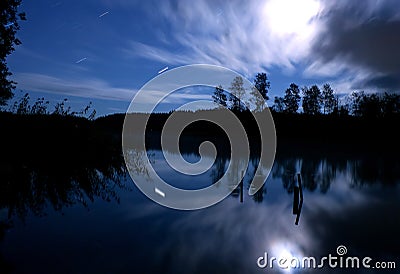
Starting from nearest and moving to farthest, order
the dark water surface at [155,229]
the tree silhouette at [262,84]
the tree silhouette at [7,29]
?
1. the dark water surface at [155,229]
2. the tree silhouette at [7,29]
3. the tree silhouette at [262,84]

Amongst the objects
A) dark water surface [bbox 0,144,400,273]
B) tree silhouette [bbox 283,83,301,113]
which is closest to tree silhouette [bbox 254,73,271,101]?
tree silhouette [bbox 283,83,301,113]

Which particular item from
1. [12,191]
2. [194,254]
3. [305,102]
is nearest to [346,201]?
[194,254]

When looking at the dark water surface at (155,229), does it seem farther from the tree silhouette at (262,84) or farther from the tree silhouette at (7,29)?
the tree silhouette at (262,84)

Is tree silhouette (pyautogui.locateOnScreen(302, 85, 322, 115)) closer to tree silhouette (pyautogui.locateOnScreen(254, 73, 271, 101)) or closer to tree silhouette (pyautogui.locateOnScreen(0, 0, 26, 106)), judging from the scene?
tree silhouette (pyautogui.locateOnScreen(254, 73, 271, 101))

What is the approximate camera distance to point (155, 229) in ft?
30.1

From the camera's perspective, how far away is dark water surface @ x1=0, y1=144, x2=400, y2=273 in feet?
21.9

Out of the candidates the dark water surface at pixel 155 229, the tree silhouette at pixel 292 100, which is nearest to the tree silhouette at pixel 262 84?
the tree silhouette at pixel 292 100

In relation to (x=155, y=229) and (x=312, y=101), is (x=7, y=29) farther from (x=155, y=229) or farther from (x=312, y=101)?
(x=312, y=101)

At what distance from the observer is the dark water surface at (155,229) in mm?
6688

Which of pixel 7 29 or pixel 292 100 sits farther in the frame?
pixel 292 100

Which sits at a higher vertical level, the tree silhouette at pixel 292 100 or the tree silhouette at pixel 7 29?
the tree silhouette at pixel 292 100

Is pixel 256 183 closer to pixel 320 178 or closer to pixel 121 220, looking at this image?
pixel 320 178

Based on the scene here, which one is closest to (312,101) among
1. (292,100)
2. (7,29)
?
(292,100)

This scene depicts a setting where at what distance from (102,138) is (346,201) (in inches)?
815
